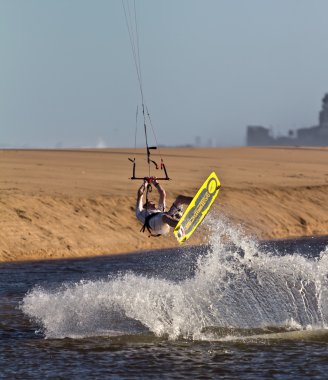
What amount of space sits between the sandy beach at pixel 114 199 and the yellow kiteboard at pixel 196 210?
9543 mm

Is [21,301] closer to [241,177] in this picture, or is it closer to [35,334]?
[35,334]

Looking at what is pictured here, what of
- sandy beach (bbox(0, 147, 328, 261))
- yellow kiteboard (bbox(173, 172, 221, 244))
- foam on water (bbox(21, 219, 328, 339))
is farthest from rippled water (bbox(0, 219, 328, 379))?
sandy beach (bbox(0, 147, 328, 261))

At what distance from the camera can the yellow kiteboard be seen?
59.1ft

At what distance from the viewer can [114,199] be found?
32.0 m

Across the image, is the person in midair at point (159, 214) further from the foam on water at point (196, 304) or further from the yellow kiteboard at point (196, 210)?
the foam on water at point (196, 304)

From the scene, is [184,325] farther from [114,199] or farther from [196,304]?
[114,199]

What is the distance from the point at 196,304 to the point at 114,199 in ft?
46.3

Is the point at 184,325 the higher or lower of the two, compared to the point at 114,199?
lower

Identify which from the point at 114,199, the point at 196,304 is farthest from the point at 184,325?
the point at 114,199

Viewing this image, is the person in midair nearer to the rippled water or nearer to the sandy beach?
the rippled water

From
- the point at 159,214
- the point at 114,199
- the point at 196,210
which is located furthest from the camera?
the point at 114,199

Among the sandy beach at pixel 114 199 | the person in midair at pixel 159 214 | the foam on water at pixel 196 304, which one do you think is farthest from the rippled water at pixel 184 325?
the sandy beach at pixel 114 199

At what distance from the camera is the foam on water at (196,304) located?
1767cm

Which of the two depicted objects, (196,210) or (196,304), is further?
(196,210)
